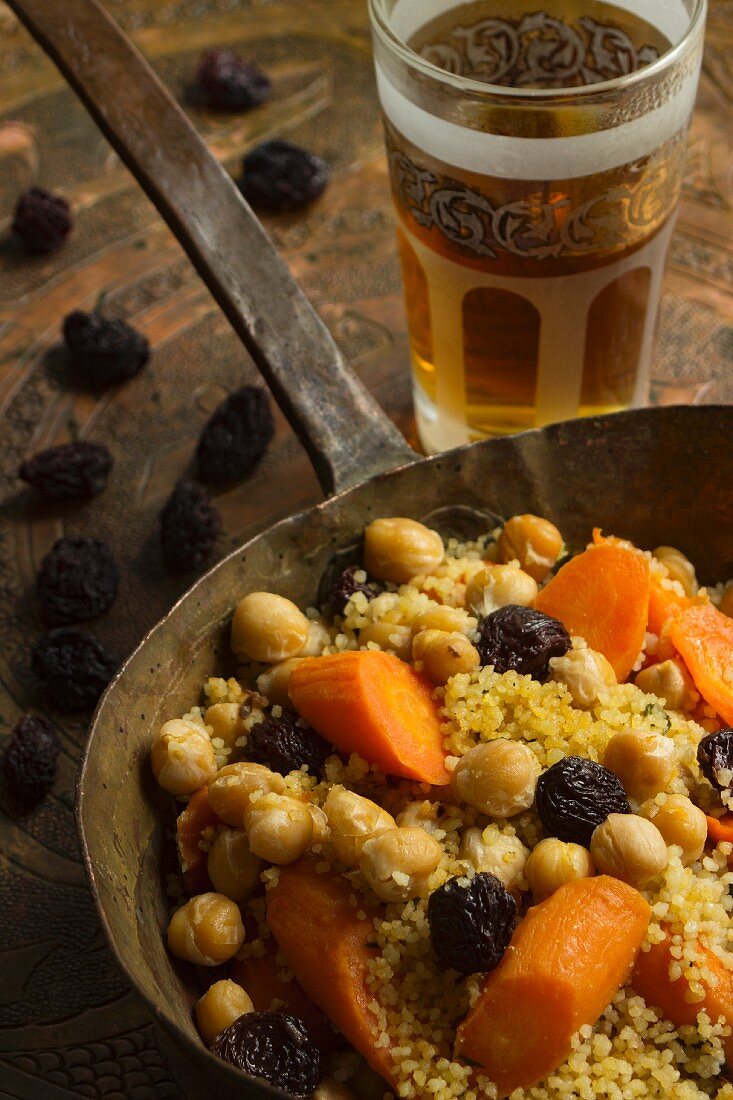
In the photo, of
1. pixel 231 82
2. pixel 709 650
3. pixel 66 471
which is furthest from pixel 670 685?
pixel 231 82

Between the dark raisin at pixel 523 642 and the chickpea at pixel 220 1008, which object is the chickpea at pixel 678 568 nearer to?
the dark raisin at pixel 523 642

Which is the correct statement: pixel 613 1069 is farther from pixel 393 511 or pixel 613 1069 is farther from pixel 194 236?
pixel 194 236

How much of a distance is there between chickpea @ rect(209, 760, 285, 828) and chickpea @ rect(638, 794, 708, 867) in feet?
1.25

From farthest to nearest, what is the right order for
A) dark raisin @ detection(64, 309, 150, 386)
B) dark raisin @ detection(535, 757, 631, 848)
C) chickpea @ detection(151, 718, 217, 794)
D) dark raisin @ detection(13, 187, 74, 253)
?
dark raisin @ detection(13, 187, 74, 253)
dark raisin @ detection(64, 309, 150, 386)
chickpea @ detection(151, 718, 217, 794)
dark raisin @ detection(535, 757, 631, 848)

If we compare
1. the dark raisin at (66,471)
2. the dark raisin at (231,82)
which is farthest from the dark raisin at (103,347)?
the dark raisin at (231,82)

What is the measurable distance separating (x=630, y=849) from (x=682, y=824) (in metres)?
0.07

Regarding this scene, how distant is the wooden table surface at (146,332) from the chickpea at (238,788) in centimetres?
31

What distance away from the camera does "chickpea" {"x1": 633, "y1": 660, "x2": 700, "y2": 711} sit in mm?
1360

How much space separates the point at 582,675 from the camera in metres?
1.32

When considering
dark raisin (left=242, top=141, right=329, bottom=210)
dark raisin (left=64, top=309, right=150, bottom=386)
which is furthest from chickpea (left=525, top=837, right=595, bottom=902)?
dark raisin (left=242, top=141, right=329, bottom=210)

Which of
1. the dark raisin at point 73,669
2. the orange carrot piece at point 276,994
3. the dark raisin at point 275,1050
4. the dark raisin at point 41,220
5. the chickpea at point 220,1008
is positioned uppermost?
the dark raisin at point 41,220

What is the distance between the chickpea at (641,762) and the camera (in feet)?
4.04

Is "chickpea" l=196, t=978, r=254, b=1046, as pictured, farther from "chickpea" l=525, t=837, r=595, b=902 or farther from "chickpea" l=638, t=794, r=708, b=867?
"chickpea" l=638, t=794, r=708, b=867

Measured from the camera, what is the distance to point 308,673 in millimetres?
1363
